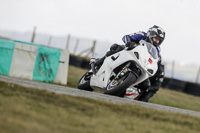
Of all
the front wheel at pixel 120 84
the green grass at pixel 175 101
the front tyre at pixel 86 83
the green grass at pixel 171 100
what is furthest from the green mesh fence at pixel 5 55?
the green grass at pixel 175 101

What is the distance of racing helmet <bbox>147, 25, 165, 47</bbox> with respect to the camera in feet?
29.9

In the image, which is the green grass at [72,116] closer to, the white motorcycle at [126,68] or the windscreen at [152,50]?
the white motorcycle at [126,68]

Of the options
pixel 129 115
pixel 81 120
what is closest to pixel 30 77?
pixel 129 115

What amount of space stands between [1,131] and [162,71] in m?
6.56

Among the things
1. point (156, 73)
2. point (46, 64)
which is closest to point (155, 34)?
point (156, 73)

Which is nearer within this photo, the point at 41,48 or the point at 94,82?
the point at 94,82

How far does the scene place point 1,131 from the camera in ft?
11.6

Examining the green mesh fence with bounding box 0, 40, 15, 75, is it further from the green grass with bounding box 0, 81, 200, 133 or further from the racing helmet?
the green grass with bounding box 0, 81, 200, 133

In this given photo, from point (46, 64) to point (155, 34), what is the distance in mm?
4675

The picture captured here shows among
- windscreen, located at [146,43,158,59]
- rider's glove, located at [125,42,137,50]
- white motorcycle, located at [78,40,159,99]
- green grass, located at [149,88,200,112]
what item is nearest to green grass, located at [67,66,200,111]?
green grass, located at [149,88,200,112]

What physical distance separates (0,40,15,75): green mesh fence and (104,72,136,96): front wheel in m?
4.05

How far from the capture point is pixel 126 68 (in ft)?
27.5

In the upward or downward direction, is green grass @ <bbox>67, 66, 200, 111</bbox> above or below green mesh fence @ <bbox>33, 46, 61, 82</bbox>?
below

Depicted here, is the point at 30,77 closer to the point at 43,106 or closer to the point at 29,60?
the point at 29,60
